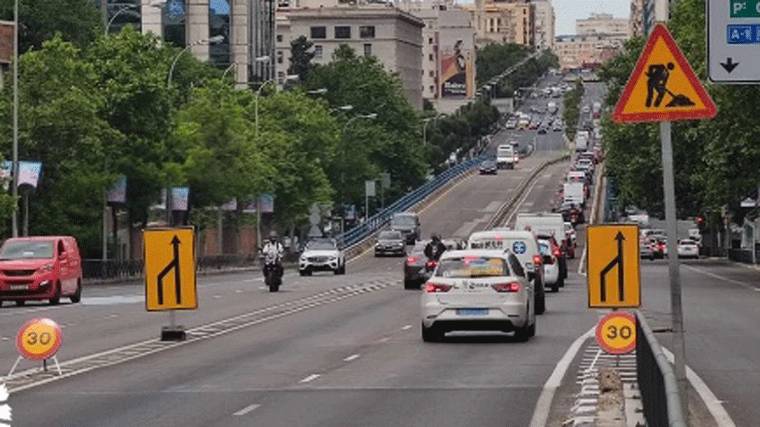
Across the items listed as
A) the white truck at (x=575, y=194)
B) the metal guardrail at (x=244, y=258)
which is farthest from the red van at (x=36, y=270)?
the white truck at (x=575, y=194)

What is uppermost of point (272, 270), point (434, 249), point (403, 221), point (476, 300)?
point (403, 221)

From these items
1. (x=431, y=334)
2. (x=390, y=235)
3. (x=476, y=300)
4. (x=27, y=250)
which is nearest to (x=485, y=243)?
(x=27, y=250)

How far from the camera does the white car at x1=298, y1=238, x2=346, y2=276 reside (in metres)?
83.3

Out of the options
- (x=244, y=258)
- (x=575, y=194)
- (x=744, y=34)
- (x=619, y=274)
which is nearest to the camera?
(x=744, y=34)

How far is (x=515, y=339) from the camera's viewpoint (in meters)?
34.1

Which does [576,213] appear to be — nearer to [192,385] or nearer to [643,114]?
[192,385]

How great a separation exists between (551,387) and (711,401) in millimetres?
2396

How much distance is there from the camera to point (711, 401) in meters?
22.6

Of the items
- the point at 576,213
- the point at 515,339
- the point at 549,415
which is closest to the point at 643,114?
the point at 549,415

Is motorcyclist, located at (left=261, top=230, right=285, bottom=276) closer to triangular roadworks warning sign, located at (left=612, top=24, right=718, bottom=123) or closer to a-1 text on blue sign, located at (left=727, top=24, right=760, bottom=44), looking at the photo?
a-1 text on blue sign, located at (left=727, top=24, right=760, bottom=44)

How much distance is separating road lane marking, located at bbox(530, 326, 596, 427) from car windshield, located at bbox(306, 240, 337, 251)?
50252mm

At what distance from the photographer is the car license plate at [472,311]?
33.5 meters

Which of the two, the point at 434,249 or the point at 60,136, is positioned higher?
the point at 60,136

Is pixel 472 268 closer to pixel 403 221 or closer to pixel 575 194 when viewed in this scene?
pixel 403 221
